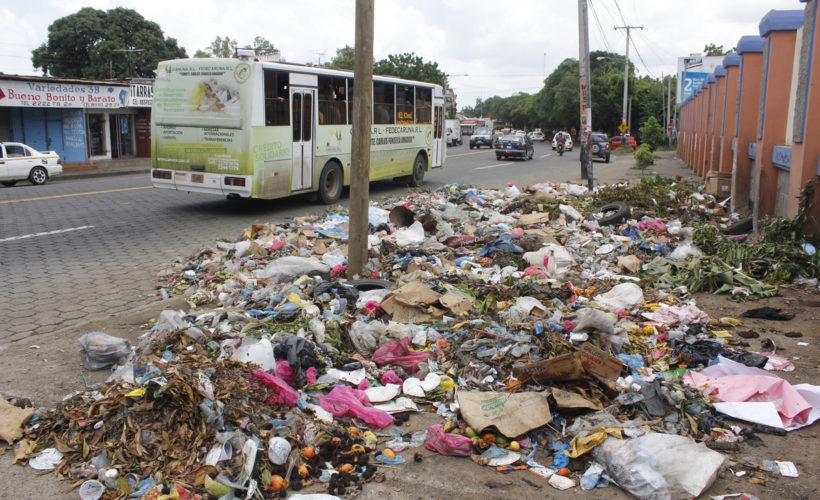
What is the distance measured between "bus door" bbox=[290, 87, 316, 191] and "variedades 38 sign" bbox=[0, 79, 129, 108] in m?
17.7

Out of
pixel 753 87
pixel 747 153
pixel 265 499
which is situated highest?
pixel 753 87

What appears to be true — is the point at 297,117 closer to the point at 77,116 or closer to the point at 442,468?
the point at 442,468

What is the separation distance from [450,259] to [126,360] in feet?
14.9

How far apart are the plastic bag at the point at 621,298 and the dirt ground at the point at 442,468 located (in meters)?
1.18

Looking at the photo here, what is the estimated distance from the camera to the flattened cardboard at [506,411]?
12.5 ft

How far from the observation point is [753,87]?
1341 cm

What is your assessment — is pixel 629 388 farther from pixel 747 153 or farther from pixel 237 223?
pixel 747 153

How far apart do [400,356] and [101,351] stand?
2.33 m

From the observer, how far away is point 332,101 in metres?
13.9

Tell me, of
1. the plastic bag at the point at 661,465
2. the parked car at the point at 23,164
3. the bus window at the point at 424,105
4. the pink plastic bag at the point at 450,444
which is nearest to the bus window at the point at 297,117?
the bus window at the point at 424,105

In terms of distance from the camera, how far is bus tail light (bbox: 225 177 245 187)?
471 inches

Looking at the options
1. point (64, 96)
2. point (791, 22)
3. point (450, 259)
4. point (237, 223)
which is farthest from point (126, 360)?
point (64, 96)

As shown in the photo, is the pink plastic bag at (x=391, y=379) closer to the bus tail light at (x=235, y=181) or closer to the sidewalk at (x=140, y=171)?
the bus tail light at (x=235, y=181)

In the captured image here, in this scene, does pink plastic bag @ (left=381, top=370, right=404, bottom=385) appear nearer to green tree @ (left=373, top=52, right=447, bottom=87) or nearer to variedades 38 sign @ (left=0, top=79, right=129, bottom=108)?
variedades 38 sign @ (left=0, top=79, right=129, bottom=108)
